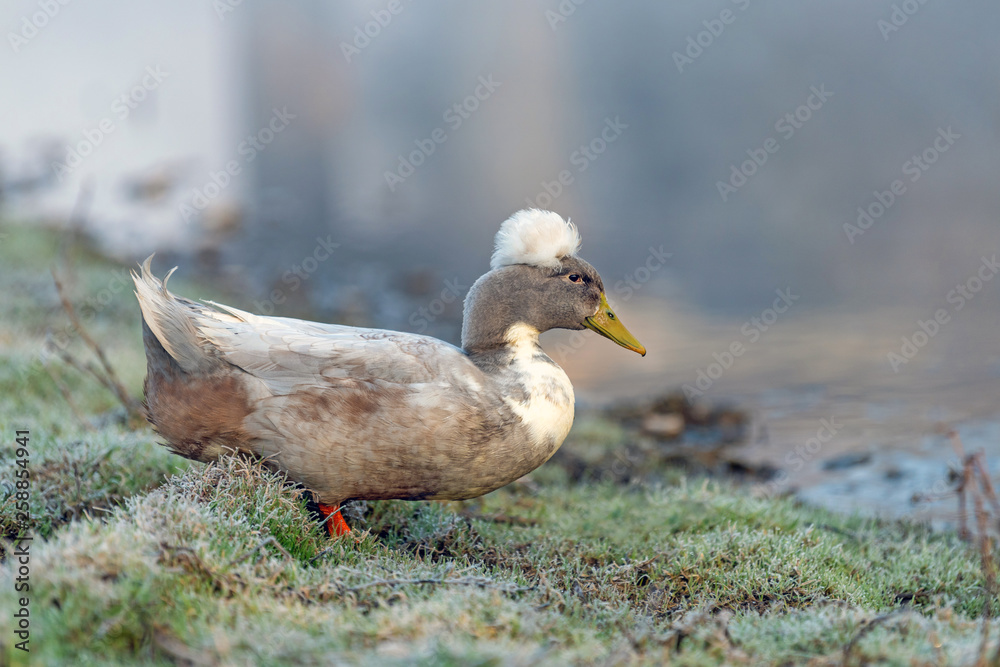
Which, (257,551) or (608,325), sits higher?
(608,325)

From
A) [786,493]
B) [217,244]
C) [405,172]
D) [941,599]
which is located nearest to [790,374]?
[786,493]

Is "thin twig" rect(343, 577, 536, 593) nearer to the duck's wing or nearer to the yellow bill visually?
the duck's wing

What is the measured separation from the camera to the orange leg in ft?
12.9

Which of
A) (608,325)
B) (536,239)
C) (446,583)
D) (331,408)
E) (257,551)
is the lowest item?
(257,551)

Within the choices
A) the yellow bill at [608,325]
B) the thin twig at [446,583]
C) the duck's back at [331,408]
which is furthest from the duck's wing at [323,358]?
the thin twig at [446,583]

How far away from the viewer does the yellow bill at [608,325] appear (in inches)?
172

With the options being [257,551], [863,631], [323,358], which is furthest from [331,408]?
[863,631]

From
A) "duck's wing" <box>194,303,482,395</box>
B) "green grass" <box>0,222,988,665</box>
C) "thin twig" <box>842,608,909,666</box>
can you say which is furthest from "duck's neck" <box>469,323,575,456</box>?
"thin twig" <box>842,608,909,666</box>

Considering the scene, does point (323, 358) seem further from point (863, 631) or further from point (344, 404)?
point (863, 631)

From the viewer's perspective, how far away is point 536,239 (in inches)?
163

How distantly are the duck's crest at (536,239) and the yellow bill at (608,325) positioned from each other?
1.14ft

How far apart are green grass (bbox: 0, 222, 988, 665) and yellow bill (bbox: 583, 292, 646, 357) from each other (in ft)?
3.49

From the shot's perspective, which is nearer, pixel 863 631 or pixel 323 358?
pixel 863 631

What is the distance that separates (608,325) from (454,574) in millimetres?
1600
